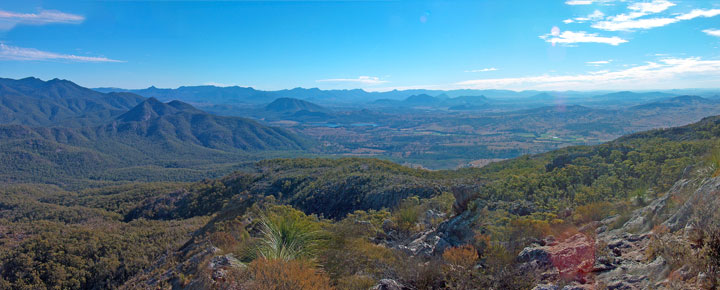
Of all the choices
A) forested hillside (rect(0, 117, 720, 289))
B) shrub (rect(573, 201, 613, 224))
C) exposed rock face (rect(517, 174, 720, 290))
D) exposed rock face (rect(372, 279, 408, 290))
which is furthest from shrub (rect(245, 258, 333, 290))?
shrub (rect(573, 201, 613, 224))

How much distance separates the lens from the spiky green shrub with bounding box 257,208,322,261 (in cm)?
789

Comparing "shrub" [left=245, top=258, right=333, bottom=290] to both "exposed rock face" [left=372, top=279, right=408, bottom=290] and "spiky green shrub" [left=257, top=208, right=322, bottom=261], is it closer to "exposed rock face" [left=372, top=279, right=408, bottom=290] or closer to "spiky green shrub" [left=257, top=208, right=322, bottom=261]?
"spiky green shrub" [left=257, top=208, right=322, bottom=261]

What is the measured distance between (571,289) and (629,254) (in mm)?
2026

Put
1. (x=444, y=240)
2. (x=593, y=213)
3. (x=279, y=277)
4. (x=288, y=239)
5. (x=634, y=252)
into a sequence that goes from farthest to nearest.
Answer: (x=444, y=240) < (x=593, y=213) < (x=288, y=239) < (x=634, y=252) < (x=279, y=277)

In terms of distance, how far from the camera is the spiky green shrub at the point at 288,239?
7893 millimetres

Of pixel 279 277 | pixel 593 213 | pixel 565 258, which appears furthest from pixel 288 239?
pixel 593 213

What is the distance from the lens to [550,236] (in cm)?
899

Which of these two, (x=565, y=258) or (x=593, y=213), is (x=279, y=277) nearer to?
(x=565, y=258)

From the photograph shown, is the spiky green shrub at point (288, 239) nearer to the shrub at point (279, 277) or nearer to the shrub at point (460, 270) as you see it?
the shrub at point (279, 277)

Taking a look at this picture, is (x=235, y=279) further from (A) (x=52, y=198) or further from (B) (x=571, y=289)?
(A) (x=52, y=198)

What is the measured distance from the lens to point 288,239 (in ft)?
28.2

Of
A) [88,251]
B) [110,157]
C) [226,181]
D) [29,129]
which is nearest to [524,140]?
[226,181]

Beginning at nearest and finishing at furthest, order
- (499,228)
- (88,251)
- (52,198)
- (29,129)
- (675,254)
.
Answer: (675,254), (499,228), (88,251), (52,198), (29,129)

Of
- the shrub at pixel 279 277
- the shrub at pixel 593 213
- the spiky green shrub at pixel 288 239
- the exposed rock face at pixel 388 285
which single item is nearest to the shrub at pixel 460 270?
the exposed rock face at pixel 388 285
